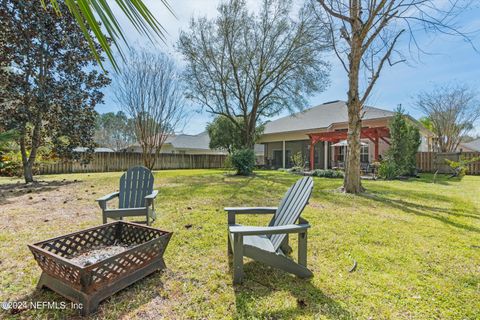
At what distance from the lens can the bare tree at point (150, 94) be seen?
13.7 metres

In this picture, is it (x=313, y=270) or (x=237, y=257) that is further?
(x=313, y=270)

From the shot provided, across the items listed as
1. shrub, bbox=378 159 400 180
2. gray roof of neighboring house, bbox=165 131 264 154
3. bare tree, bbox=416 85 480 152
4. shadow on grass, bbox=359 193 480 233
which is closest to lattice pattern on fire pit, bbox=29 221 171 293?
shadow on grass, bbox=359 193 480 233

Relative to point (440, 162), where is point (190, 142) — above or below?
above

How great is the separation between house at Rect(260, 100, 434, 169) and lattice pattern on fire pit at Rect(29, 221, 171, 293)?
43.3ft

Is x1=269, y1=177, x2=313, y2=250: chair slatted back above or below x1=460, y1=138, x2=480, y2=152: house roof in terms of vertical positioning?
below

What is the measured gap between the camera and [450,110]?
801 inches

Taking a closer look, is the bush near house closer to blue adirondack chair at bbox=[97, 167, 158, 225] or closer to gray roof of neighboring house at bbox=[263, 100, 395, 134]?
gray roof of neighboring house at bbox=[263, 100, 395, 134]

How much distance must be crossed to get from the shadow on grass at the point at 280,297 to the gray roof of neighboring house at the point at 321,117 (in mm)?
13854

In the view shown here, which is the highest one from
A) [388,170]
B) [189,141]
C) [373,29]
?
[373,29]

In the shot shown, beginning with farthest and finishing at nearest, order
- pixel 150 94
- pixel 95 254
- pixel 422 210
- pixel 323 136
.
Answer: pixel 323 136 < pixel 150 94 < pixel 422 210 < pixel 95 254

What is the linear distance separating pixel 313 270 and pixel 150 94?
13.8m

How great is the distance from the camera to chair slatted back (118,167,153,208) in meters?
4.19

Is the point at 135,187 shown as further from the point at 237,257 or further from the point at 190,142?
the point at 190,142

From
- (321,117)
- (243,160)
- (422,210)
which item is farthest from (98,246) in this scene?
(321,117)
